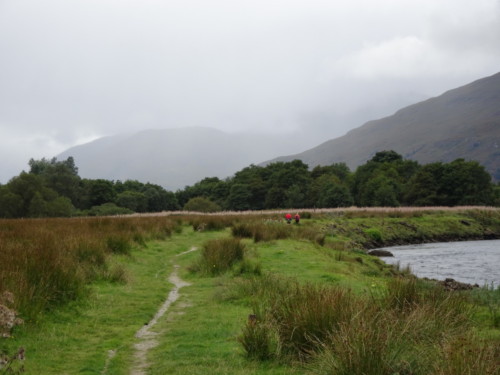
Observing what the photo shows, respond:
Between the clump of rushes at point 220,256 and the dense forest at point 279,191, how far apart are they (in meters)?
45.1

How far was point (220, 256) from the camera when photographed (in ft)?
45.9

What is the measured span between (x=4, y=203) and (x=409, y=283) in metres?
58.1

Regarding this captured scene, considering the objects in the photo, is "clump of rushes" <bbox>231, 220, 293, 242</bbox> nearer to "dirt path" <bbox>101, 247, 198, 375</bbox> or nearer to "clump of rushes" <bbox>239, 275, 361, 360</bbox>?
"dirt path" <bbox>101, 247, 198, 375</bbox>

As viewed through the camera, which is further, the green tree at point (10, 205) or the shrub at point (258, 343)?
the green tree at point (10, 205)

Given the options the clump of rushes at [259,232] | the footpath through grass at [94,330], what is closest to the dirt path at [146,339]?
the footpath through grass at [94,330]

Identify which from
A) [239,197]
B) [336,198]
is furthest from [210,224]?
[239,197]

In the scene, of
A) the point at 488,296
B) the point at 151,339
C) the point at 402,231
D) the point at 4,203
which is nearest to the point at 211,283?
the point at 151,339

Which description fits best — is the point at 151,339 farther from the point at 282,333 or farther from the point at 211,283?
the point at 211,283

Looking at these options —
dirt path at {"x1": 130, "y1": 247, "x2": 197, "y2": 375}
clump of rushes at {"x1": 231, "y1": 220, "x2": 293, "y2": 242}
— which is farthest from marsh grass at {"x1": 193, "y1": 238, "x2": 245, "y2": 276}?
clump of rushes at {"x1": 231, "y1": 220, "x2": 293, "y2": 242}

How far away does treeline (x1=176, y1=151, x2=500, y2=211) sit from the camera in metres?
74.3

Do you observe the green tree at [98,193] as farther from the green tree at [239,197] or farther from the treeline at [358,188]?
the green tree at [239,197]

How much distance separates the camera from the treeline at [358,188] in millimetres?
Result: 74306

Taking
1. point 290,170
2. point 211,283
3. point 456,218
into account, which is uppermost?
point 290,170

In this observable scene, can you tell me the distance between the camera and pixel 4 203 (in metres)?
55.6
